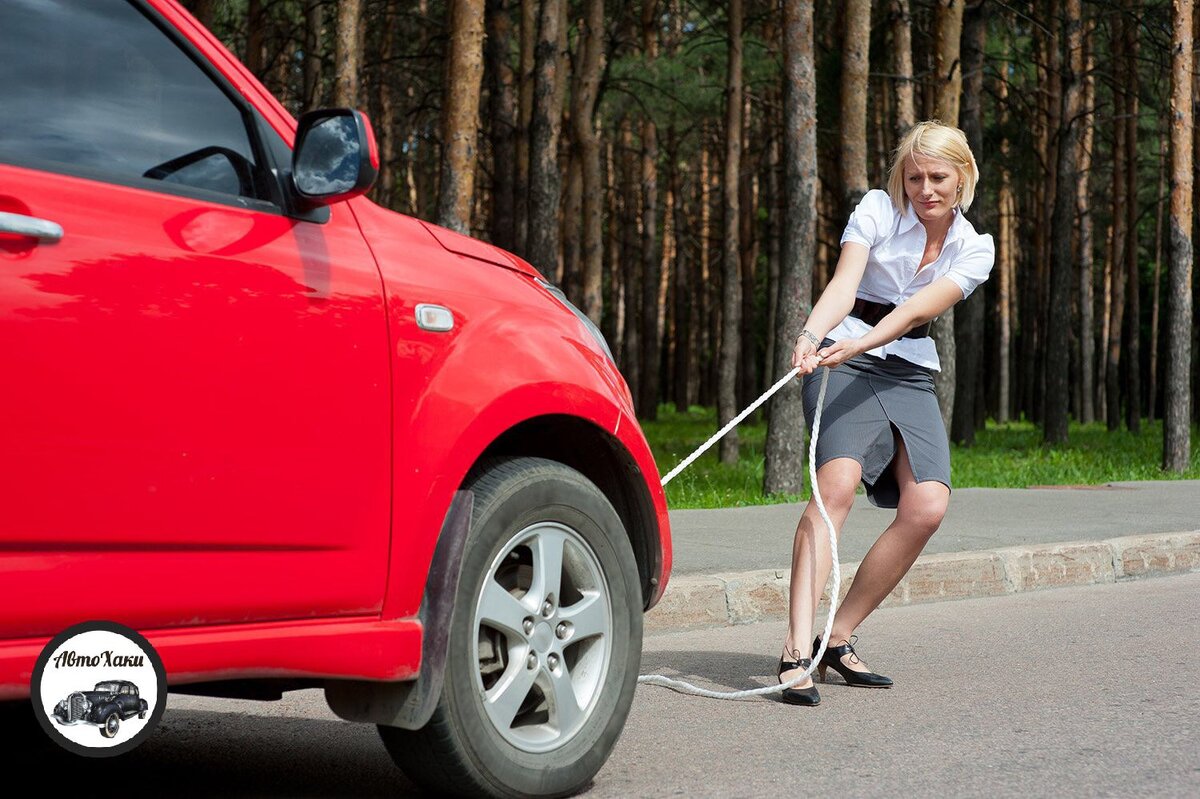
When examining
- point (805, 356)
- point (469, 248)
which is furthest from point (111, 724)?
point (805, 356)

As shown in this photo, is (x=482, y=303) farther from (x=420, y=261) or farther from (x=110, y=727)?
(x=110, y=727)

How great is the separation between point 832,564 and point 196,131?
292 cm

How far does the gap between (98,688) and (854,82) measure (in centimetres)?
1168

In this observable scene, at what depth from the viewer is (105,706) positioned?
3.01m

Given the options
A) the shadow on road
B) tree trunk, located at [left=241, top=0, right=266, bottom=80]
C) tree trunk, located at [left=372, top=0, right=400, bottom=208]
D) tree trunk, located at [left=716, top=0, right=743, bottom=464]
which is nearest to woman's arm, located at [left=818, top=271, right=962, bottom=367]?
the shadow on road

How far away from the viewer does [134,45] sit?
130 inches

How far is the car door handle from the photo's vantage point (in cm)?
285

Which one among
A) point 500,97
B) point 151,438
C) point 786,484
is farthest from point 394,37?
point 151,438

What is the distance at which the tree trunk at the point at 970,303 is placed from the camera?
21.9 m

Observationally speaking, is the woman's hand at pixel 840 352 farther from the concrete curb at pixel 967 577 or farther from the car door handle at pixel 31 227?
the car door handle at pixel 31 227

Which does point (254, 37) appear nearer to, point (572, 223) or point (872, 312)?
point (572, 223)

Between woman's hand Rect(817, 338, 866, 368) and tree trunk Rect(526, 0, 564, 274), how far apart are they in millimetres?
12591

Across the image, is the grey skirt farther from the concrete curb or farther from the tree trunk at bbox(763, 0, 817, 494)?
the tree trunk at bbox(763, 0, 817, 494)

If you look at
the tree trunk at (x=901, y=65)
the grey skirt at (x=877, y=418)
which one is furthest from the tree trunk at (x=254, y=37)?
the grey skirt at (x=877, y=418)
